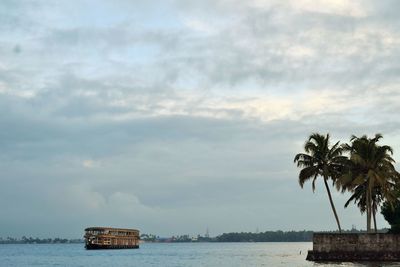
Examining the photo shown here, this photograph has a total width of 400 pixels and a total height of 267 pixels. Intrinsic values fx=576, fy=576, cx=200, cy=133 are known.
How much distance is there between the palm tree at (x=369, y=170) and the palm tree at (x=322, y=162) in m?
2.30

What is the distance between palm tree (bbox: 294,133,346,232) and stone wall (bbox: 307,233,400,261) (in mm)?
6356

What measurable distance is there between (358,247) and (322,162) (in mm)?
11462

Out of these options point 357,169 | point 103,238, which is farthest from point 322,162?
point 103,238

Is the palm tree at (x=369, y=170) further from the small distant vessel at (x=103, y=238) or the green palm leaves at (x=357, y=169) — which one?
the small distant vessel at (x=103, y=238)

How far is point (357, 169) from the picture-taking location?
64812 mm

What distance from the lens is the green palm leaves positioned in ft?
209

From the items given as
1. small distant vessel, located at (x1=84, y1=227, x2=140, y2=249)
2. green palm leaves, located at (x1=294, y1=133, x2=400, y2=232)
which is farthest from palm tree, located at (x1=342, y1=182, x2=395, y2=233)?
small distant vessel, located at (x1=84, y1=227, x2=140, y2=249)

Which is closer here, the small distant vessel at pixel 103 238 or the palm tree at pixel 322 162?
the palm tree at pixel 322 162

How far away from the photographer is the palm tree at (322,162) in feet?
223

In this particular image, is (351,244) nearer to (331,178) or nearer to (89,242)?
(331,178)

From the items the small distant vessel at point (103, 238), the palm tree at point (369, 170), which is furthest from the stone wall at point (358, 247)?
the small distant vessel at point (103, 238)

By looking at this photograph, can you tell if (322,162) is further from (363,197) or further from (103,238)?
(103,238)

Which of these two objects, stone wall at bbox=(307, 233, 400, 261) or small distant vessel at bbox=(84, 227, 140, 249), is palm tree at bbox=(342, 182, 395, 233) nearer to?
stone wall at bbox=(307, 233, 400, 261)

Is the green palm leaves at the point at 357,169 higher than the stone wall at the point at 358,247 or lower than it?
higher
